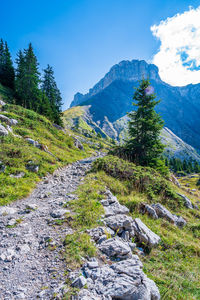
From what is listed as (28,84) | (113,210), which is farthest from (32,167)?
(28,84)

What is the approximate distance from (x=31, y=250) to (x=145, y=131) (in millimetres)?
15095

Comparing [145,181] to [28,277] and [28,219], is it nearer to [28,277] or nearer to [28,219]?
[28,219]

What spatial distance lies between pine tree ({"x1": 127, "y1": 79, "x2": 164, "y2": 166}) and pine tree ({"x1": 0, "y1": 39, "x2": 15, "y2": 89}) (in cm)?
3802

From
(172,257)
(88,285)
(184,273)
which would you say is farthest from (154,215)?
(88,285)

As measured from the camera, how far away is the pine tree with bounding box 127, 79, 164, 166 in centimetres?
1533

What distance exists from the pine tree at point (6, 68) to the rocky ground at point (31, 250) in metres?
43.4

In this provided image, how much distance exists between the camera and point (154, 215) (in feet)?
22.4

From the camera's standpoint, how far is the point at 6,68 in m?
38.1

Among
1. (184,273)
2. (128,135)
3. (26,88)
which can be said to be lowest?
(184,273)

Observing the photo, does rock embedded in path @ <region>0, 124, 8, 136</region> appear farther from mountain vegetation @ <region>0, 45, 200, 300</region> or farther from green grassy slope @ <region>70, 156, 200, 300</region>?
green grassy slope @ <region>70, 156, 200, 300</region>

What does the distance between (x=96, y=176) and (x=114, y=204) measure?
3.39 metres

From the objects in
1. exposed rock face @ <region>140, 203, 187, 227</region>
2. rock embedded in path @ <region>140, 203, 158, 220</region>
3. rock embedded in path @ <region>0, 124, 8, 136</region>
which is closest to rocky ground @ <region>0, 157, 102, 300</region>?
rock embedded in path @ <region>140, 203, 158, 220</region>

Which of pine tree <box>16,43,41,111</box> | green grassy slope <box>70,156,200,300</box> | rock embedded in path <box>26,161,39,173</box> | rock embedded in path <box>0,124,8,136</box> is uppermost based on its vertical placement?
pine tree <box>16,43,41,111</box>

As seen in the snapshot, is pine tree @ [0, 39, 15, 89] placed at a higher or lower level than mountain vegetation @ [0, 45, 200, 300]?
higher
